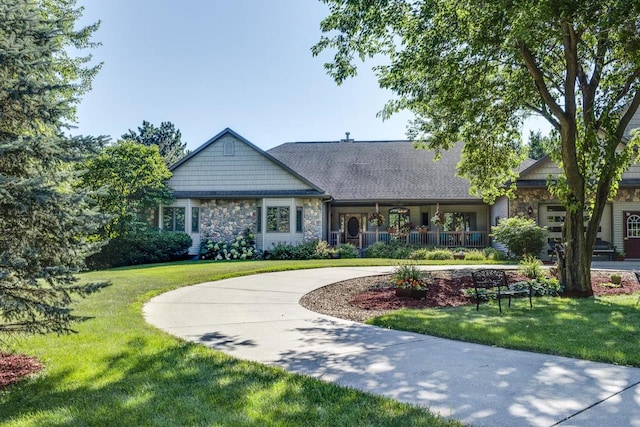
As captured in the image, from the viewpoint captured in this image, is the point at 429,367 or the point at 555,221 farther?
the point at 555,221

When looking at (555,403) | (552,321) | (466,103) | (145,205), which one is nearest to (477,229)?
(466,103)

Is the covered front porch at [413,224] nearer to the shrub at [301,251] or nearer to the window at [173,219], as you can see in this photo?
the shrub at [301,251]

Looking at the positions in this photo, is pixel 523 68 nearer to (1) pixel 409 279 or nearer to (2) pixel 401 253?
(1) pixel 409 279

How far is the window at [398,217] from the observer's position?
Result: 26.8m

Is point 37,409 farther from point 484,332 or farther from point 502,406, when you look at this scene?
point 484,332

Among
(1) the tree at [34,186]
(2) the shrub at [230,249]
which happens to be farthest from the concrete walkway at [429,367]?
(2) the shrub at [230,249]

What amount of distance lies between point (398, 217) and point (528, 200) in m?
7.64

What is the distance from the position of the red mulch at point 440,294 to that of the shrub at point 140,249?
13429 mm

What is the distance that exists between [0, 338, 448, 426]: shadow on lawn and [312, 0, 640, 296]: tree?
672 cm

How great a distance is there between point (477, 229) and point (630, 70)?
52.3ft

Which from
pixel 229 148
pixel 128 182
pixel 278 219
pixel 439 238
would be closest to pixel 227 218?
pixel 278 219

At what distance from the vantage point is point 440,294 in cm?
1037

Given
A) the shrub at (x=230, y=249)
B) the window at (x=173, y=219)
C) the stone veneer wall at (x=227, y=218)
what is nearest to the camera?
the shrub at (x=230, y=249)

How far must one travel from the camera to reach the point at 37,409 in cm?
369
